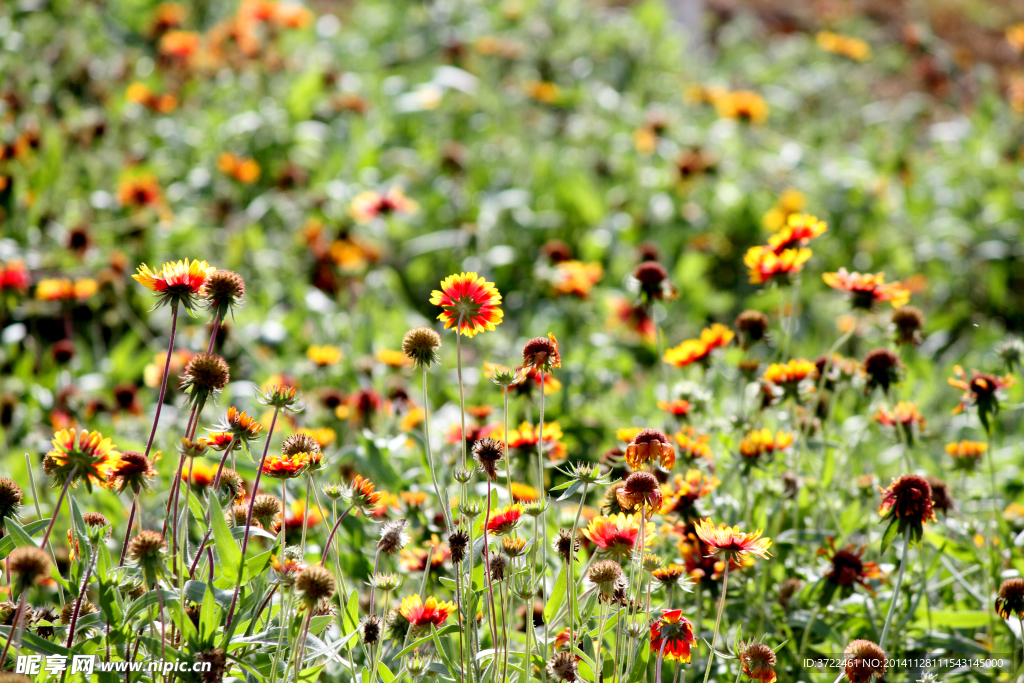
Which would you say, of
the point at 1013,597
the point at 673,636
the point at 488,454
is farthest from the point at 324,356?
the point at 1013,597

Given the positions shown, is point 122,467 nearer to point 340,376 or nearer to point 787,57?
point 340,376

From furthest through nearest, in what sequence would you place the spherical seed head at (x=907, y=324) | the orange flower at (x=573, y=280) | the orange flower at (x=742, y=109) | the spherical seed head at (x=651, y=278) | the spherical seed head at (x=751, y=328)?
the orange flower at (x=742, y=109) → the orange flower at (x=573, y=280) → the spherical seed head at (x=751, y=328) → the spherical seed head at (x=651, y=278) → the spherical seed head at (x=907, y=324)

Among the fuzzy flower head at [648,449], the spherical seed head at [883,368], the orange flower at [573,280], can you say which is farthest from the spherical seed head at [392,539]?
the orange flower at [573,280]

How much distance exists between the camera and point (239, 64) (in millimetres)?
6145

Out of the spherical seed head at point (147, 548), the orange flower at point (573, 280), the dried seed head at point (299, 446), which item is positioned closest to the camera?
the spherical seed head at point (147, 548)

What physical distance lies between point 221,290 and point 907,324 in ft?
5.95

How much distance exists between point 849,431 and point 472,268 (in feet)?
6.51

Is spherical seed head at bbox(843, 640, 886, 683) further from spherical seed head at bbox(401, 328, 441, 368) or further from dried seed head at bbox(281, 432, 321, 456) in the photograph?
dried seed head at bbox(281, 432, 321, 456)

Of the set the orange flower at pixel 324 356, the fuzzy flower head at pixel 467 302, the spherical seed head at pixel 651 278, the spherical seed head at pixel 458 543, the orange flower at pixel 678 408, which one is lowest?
the orange flower at pixel 324 356

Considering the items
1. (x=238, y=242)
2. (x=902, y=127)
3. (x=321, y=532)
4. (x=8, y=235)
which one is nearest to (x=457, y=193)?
(x=238, y=242)

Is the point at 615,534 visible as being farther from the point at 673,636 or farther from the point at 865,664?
the point at 865,664

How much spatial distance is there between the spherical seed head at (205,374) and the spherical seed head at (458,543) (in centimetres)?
52

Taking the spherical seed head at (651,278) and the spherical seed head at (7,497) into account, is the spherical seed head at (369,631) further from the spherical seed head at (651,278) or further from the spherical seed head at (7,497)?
the spherical seed head at (651,278)

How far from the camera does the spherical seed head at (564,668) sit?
1616 millimetres
